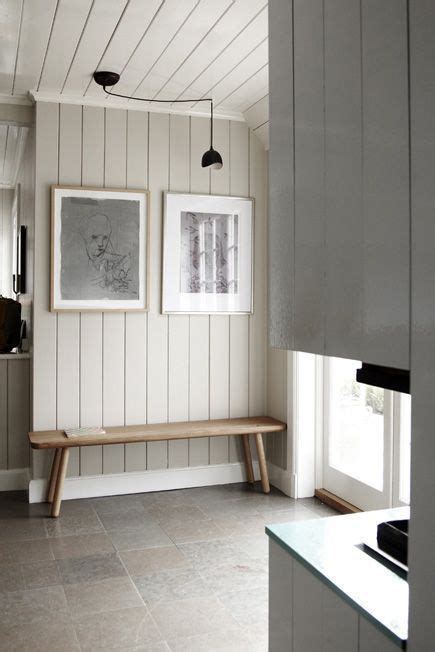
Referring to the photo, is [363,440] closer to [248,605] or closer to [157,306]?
[248,605]

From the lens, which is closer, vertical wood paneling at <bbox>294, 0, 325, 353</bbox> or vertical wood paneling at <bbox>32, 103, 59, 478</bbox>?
vertical wood paneling at <bbox>294, 0, 325, 353</bbox>

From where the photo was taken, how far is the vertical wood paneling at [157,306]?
172 inches

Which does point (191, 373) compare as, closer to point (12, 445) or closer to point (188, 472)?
point (188, 472)

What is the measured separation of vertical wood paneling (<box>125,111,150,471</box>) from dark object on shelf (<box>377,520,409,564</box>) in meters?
2.93

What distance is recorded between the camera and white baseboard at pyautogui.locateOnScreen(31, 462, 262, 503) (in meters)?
4.22

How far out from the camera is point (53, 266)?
163 inches

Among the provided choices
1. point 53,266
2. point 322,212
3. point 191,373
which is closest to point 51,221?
point 53,266

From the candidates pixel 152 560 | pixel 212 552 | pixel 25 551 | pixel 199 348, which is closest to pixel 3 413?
pixel 25 551

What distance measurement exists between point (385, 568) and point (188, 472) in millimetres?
3143

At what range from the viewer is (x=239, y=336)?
462 centimetres

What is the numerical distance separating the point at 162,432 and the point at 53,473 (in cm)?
72

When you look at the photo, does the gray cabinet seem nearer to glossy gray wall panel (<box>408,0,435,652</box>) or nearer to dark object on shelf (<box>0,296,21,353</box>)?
glossy gray wall panel (<box>408,0,435,652</box>)

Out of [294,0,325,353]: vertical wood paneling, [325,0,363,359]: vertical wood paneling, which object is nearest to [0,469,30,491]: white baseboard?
[294,0,325,353]: vertical wood paneling

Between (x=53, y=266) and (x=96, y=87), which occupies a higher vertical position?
(x=96, y=87)
